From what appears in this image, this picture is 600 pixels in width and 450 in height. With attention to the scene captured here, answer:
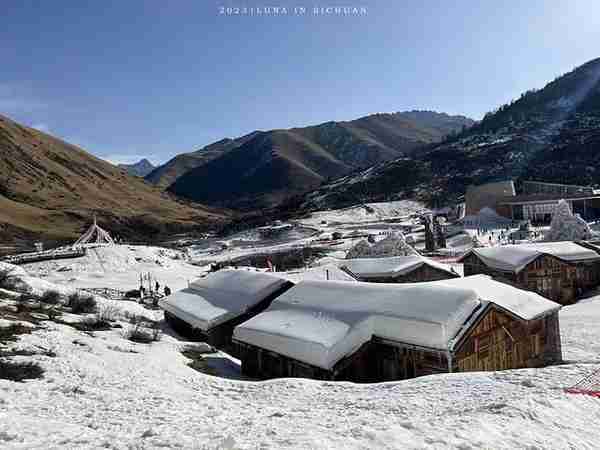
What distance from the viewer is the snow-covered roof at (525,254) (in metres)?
28.8

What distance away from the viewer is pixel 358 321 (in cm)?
1470

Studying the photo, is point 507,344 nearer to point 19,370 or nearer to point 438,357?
point 438,357

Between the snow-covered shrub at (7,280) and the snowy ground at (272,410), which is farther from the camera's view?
the snow-covered shrub at (7,280)

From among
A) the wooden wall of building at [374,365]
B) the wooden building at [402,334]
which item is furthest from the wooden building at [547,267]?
the wooden wall of building at [374,365]

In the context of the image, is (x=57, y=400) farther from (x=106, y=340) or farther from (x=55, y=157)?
(x=55, y=157)

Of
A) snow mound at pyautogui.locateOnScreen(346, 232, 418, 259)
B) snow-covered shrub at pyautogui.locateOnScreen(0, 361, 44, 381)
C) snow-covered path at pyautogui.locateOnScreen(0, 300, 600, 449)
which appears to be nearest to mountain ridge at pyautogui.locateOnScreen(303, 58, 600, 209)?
snow mound at pyautogui.locateOnScreen(346, 232, 418, 259)

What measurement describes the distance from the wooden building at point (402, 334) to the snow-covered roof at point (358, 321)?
3 cm

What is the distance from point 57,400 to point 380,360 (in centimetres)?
890

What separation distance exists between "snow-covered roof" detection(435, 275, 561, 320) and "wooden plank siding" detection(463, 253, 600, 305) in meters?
11.8

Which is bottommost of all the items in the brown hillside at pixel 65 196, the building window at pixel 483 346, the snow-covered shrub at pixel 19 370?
the building window at pixel 483 346

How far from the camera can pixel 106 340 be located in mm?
15688

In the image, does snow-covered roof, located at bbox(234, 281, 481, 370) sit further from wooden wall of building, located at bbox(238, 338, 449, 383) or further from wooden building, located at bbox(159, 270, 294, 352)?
wooden building, located at bbox(159, 270, 294, 352)

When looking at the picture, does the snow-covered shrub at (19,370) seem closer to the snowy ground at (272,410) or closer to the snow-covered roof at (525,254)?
the snowy ground at (272,410)

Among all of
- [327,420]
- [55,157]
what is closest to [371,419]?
[327,420]
